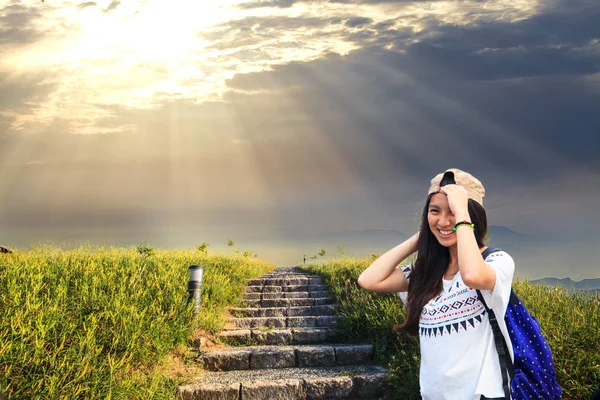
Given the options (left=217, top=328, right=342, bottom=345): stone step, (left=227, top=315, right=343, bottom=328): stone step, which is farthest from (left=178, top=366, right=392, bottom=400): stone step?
(left=227, top=315, right=343, bottom=328): stone step

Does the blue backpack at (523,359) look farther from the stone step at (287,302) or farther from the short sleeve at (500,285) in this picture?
the stone step at (287,302)

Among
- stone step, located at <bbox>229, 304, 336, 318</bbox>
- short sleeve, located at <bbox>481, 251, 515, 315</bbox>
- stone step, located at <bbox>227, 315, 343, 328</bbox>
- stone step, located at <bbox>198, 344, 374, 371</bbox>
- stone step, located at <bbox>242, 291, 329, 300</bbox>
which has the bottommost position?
stone step, located at <bbox>242, 291, 329, 300</bbox>

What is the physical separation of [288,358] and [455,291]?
15.5 feet

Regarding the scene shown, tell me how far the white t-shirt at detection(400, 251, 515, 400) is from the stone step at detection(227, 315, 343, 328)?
5.97m

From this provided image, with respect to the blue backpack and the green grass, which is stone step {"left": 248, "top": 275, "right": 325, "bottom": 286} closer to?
the green grass

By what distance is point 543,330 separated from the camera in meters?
5.80

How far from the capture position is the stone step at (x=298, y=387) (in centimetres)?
560

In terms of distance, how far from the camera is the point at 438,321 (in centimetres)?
247

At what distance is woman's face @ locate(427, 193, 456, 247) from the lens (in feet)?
8.11

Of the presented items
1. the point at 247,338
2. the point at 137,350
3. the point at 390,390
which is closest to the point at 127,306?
the point at 137,350

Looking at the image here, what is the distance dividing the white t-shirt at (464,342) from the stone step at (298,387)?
135 inches

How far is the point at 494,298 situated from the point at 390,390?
12.7 feet

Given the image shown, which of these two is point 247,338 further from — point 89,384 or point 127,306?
point 89,384

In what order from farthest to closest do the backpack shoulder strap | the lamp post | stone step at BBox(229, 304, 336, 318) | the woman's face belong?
stone step at BBox(229, 304, 336, 318), the lamp post, the woman's face, the backpack shoulder strap
